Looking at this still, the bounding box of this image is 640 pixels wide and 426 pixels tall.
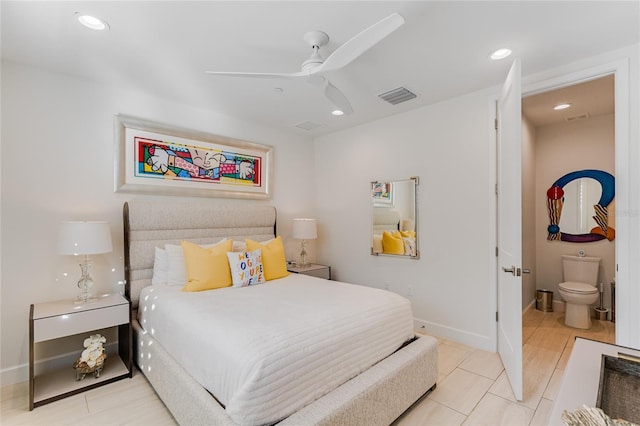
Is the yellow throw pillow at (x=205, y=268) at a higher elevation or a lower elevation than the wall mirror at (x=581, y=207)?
lower

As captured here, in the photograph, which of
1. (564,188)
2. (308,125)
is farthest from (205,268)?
(564,188)

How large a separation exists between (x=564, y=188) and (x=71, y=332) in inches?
223

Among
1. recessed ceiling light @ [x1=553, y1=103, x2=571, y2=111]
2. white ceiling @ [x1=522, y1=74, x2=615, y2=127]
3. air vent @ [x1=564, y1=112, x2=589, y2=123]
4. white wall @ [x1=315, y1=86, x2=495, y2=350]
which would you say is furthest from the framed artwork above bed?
air vent @ [x1=564, y1=112, x2=589, y2=123]

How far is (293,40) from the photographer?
212 cm

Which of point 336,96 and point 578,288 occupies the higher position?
point 336,96

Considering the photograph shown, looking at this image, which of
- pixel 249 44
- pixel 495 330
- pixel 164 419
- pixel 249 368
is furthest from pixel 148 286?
pixel 495 330

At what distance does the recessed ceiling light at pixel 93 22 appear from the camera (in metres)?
1.89

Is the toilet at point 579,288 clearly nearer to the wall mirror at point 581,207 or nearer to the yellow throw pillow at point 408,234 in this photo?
the wall mirror at point 581,207

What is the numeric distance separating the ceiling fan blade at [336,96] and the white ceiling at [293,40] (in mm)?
282

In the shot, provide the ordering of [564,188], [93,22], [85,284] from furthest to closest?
[564,188]
[85,284]
[93,22]

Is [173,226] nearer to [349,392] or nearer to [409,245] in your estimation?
[349,392]

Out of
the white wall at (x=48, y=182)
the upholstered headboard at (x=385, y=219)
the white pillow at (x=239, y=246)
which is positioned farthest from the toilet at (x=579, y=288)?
the white wall at (x=48, y=182)

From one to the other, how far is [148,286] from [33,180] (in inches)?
50.0

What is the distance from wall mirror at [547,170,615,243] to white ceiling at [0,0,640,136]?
2274 millimetres
